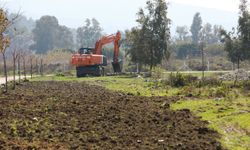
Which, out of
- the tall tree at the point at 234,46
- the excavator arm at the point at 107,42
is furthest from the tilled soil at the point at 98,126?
the tall tree at the point at 234,46

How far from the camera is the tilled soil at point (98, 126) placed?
14062mm

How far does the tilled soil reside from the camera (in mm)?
14062

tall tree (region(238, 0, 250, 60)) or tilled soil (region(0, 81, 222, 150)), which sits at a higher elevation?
tall tree (region(238, 0, 250, 60))

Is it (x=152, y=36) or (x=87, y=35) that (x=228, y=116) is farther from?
(x=87, y=35)

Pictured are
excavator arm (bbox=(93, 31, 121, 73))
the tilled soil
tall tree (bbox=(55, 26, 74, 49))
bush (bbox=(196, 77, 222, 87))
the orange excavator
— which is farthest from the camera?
tall tree (bbox=(55, 26, 74, 49))

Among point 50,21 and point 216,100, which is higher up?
point 50,21

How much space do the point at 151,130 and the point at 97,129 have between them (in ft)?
6.21

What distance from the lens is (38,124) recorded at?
55.3 ft

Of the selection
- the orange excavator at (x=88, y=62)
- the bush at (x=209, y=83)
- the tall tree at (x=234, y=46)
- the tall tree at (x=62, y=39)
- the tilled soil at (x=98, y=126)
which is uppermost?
the tall tree at (x=62, y=39)

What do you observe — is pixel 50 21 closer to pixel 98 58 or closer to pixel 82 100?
pixel 98 58

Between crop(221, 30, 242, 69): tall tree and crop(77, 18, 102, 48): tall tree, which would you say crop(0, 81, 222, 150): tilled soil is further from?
crop(77, 18, 102, 48): tall tree

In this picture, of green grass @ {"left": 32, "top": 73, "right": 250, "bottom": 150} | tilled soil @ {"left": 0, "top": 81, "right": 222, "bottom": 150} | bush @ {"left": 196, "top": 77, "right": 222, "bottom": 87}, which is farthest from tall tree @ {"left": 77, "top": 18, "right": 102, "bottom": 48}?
tilled soil @ {"left": 0, "top": 81, "right": 222, "bottom": 150}

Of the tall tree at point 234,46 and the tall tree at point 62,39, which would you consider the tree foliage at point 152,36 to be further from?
the tall tree at point 62,39

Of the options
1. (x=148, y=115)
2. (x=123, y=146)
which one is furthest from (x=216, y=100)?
(x=123, y=146)
